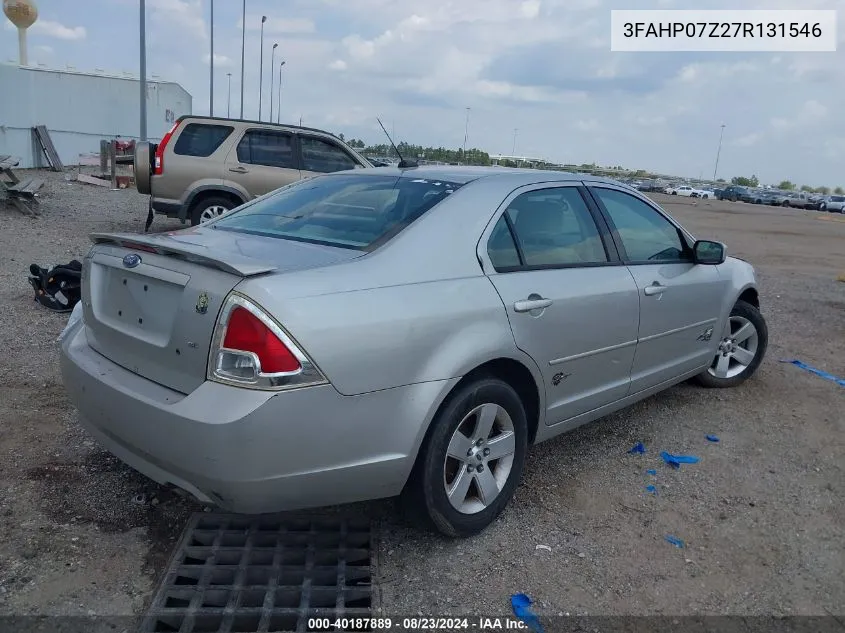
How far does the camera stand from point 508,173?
3652 mm

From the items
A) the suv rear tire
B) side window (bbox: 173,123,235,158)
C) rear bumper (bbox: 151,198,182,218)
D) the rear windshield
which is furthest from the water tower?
the rear windshield

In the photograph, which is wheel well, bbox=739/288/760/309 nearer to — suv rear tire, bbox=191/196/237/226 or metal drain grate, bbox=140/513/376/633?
metal drain grate, bbox=140/513/376/633

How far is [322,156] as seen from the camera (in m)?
10.8

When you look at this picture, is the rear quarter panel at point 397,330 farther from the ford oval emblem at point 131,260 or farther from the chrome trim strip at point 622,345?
the ford oval emblem at point 131,260

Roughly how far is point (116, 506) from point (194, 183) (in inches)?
298

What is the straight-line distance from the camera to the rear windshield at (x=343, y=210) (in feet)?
10.1

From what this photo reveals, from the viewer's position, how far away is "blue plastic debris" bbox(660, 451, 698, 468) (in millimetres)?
4004

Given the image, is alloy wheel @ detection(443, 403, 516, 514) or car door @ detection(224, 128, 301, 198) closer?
alloy wheel @ detection(443, 403, 516, 514)

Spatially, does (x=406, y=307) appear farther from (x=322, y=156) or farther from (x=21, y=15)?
(x=21, y=15)

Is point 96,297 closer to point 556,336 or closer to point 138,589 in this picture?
point 138,589

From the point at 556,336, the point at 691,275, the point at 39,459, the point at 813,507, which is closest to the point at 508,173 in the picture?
the point at 556,336

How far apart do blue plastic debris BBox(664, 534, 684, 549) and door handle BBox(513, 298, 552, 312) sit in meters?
1.21

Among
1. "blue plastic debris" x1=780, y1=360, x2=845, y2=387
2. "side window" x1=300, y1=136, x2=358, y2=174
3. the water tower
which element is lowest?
"blue plastic debris" x1=780, y1=360, x2=845, y2=387

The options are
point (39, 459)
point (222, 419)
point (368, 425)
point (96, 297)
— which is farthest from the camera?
point (39, 459)
